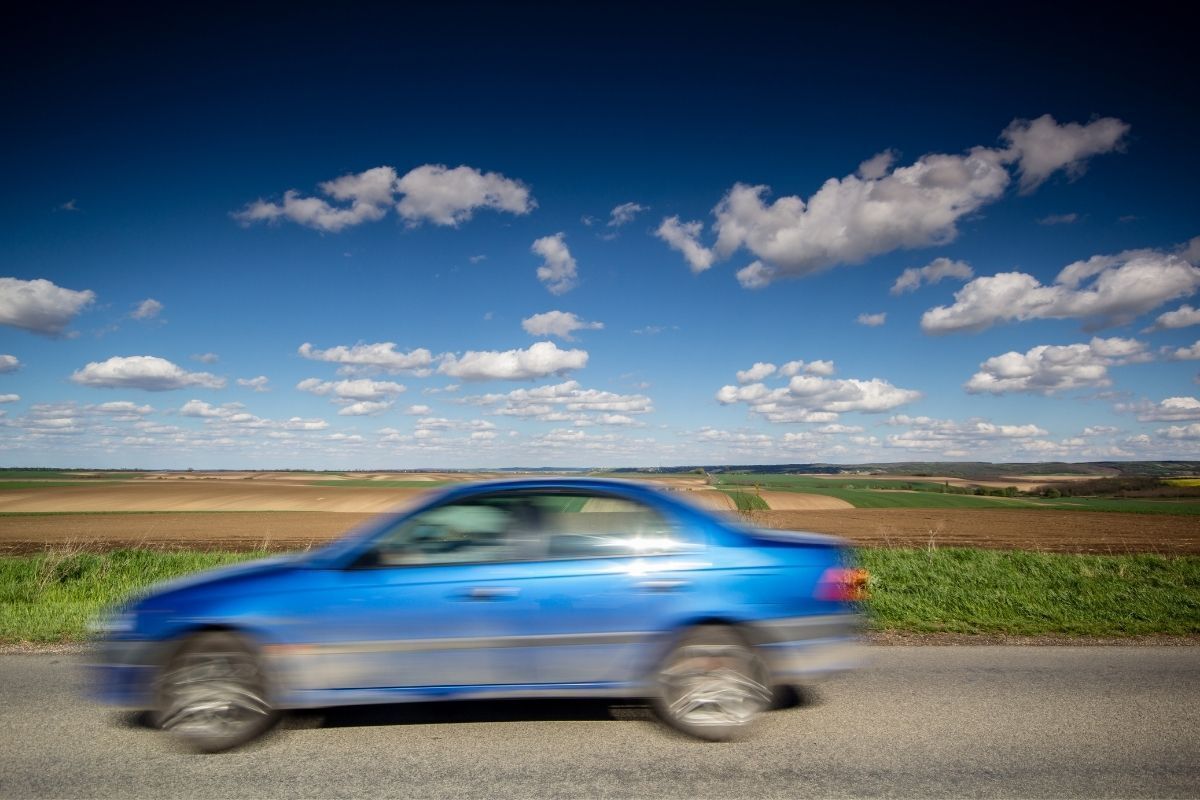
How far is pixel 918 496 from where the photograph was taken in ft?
215

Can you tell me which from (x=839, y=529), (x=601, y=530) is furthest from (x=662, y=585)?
(x=839, y=529)

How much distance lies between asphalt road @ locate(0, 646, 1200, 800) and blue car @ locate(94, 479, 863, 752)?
0.27m

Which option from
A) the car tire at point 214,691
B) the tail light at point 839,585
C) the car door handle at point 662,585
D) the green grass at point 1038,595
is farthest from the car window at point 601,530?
the green grass at point 1038,595

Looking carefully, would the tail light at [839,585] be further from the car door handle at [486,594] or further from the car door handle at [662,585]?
the car door handle at [486,594]

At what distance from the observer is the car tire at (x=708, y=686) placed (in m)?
4.05

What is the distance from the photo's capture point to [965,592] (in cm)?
812

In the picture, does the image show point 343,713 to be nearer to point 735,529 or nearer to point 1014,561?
point 735,529

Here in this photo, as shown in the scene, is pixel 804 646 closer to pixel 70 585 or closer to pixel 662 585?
pixel 662 585

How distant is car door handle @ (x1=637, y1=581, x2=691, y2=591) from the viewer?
13.2 feet

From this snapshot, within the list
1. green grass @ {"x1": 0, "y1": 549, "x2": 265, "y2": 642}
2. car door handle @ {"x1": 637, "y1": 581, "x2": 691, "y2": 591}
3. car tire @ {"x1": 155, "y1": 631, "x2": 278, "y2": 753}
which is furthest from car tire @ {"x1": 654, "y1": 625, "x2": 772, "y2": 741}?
green grass @ {"x1": 0, "y1": 549, "x2": 265, "y2": 642}

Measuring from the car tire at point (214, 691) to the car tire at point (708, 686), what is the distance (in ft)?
7.88

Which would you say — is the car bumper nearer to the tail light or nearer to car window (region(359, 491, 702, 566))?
the tail light

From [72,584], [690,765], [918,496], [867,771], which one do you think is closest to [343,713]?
[690,765]

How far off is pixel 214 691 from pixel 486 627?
1659 mm
